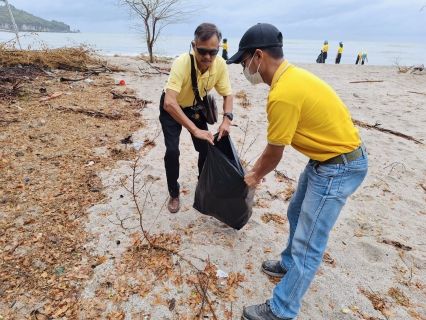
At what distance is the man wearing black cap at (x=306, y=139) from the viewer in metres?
1.33

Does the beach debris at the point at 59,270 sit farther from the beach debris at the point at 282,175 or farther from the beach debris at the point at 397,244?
the beach debris at the point at 397,244

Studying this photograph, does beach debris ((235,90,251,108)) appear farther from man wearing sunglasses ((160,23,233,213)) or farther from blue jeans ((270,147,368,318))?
blue jeans ((270,147,368,318))

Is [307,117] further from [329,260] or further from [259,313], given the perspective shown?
[329,260]

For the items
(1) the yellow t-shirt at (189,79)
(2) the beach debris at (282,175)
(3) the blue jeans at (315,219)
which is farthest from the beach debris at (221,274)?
(2) the beach debris at (282,175)

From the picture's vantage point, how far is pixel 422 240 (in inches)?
104

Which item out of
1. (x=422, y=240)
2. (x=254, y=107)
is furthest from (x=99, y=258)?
(x=254, y=107)

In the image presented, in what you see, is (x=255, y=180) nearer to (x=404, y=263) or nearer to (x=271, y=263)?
(x=271, y=263)

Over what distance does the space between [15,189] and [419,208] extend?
15.1 ft

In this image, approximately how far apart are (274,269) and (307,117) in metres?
1.32

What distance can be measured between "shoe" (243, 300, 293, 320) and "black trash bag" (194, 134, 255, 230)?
28.0 inches

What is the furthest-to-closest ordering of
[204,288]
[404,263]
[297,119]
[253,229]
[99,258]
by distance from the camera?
1. [253,229]
2. [404,263]
3. [99,258]
4. [204,288]
5. [297,119]

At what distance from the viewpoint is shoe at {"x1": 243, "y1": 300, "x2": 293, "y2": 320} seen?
1702 mm

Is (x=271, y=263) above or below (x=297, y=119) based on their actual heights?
below

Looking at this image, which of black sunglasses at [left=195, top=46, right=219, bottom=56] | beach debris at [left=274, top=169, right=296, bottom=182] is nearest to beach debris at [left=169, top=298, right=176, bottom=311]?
black sunglasses at [left=195, top=46, right=219, bottom=56]
